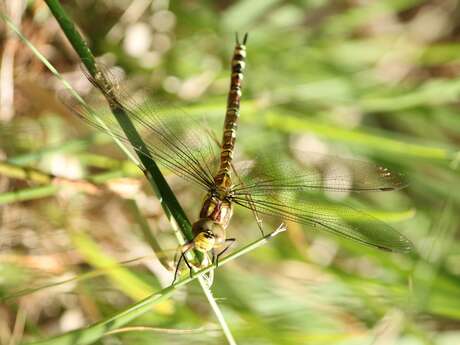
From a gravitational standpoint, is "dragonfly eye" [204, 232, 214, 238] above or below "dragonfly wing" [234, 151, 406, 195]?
below

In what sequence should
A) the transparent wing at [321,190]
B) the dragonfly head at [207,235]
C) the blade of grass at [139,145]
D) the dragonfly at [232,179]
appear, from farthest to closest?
the transparent wing at [321,190] < the dragonfly at [232,179] < the dragonfly head at [207,235] < the blade of grass at [139,145]

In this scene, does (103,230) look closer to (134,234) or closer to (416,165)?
(134,234)

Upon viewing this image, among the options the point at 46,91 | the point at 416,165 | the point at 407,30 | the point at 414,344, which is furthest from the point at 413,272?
the point at 407,30

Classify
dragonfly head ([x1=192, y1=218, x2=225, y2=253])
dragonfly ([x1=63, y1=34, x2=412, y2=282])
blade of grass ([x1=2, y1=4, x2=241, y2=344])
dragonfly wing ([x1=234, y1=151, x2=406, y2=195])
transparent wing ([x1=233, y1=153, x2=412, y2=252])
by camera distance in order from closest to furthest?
blade of grass ([x1=2, y1=4, x2=241, y2=344]) < dragonfly head ([x1=192, y1=218, x2=225, y2=253]) < dragonfly ([x1=63, y1=34, x2=412, y2=282]) < transparent wing ([x1=233, y1=153, x2=412, y2=252]) < dragonfly wing ([x1=234, y1=151, x2=406, y2=195])

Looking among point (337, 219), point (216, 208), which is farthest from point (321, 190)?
point (216, 208)

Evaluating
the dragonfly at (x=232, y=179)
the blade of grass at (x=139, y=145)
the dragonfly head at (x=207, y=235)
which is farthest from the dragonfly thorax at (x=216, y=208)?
the blade of grass at (x=139, y=145)

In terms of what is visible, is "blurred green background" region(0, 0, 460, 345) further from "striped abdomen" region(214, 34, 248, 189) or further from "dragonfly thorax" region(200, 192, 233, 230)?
"dragonfly thorax" region(200, 192, 233, 230)

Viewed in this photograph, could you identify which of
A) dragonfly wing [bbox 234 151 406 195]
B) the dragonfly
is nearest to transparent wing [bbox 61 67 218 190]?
the dragonfly

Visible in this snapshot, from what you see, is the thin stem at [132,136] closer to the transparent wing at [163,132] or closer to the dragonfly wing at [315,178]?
the transparent wing at [163,132]

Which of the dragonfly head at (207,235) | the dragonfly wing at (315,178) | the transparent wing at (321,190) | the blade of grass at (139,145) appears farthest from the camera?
the dragonfly wing at (315,178)
